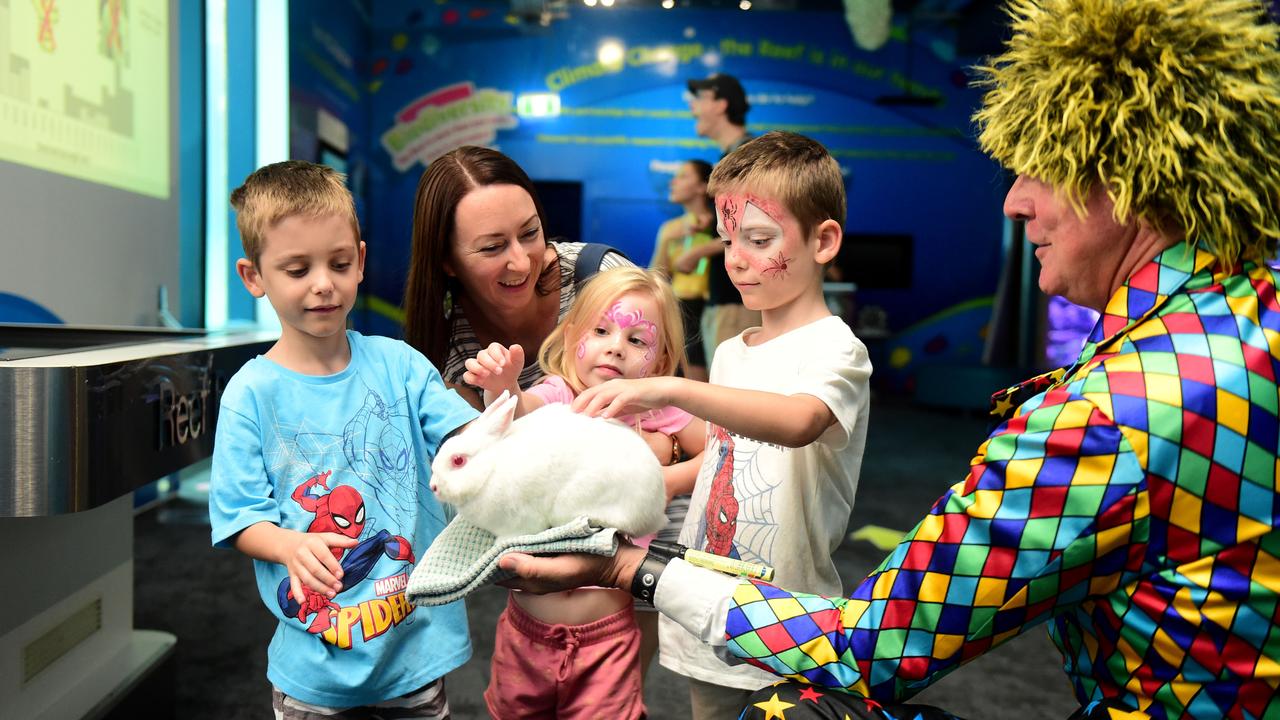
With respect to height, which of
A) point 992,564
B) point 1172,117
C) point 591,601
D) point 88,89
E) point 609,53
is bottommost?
point 591,601

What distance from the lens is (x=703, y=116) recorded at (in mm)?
4281

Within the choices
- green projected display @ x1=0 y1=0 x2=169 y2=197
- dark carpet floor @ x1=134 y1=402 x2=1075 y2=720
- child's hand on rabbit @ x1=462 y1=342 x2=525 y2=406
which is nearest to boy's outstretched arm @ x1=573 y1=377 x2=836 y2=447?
child's hand on rabbit @ x1=462 y1=342 x2=525 y2=406

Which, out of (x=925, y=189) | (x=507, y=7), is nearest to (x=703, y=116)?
(x=507, y=7)

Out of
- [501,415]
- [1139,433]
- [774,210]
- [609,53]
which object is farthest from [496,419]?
[609,53]

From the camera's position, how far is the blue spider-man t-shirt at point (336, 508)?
1196 millimetres

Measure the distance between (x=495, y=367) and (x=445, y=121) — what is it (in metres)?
7.46

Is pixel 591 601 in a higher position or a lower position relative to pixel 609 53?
lower

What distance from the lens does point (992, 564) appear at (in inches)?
39.3

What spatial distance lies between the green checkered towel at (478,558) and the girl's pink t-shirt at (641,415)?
132 millimetres

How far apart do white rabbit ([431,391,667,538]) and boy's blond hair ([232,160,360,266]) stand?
1.12 feet

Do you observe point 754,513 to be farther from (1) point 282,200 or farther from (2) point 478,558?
(1) point 282,200

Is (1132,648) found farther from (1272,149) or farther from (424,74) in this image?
(424,74)

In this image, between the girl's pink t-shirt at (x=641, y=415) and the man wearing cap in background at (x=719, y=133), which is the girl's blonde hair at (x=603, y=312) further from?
the man wearing cap in background at (x=719, y=133)

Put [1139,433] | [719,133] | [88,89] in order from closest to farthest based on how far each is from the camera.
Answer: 1. [1139,433]
2. [88,89]
3. [719,133]
